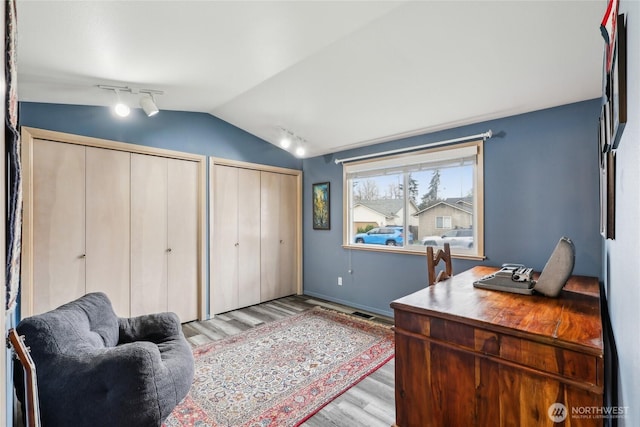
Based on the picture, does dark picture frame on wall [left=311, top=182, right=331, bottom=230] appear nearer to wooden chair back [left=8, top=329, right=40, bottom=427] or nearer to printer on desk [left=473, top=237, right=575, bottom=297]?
printer on desk [left=473, top=237, right=575, bottom=297]

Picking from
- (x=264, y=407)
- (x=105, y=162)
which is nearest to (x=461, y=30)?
(x=264, y=407)

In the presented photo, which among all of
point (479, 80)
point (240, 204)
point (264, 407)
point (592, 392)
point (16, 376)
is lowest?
point (264, 407)

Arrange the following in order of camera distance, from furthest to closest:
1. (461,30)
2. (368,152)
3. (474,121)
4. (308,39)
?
(368,152), (474,121), (308,39), (461,30)

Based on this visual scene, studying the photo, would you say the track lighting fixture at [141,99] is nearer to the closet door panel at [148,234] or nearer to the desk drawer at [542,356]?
the closet door panel at [148,234]

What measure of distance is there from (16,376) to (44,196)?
6.06 feet

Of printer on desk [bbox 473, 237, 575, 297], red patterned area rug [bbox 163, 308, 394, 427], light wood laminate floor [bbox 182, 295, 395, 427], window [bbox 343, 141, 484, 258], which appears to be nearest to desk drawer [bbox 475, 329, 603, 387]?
printer on desk [bbox 473, 237, 575, 297]

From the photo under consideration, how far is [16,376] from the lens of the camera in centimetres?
141

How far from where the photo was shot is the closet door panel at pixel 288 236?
4613mm

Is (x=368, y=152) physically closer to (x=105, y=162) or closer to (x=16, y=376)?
(x=105, y=162)

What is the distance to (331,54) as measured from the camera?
2318 mm

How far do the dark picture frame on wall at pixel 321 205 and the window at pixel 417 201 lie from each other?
13.0 inches

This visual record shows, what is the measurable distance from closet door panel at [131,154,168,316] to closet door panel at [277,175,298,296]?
1.69 m

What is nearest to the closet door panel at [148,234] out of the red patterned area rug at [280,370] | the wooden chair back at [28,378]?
the red patterned area rug at [280,370]

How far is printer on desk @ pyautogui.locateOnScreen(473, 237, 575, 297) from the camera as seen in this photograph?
1.61 m
